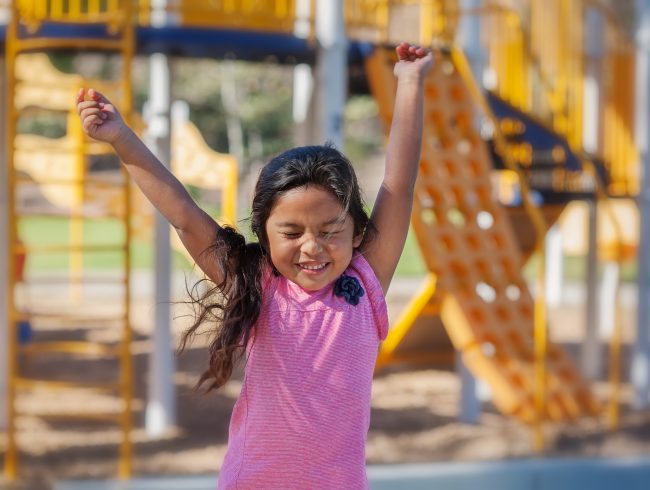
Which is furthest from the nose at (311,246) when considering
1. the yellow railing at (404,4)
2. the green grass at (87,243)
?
the green grass at (87,243)

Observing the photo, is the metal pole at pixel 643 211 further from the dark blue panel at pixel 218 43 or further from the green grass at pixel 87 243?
the green grass at pixel 87 243

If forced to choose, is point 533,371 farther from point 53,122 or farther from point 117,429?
point 53,122

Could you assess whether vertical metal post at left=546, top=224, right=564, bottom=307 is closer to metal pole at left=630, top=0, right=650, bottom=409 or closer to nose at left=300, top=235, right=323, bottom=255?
metal pole at left=630, top=0, right=650, bottom=409

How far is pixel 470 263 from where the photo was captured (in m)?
6.89

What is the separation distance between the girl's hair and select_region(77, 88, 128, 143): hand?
257 millimetres

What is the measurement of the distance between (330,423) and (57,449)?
191 inches

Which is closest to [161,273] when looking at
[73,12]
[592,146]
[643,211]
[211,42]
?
[211,42]

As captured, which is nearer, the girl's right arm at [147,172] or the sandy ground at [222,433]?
the girl's right arm at [147,172]

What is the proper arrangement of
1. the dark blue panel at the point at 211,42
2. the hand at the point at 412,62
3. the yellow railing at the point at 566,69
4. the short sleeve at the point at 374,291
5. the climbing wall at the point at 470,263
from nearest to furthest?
1. the short sleeve at the point at 374,291
2. the hand at the point at 412,62
3. the dark blue panel at the point at 211,42
4. the climbing wall at the point at 470,263
5. the yellow railing at the point at 566,69

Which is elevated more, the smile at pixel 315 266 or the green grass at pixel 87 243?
the smile at pixel 315 266

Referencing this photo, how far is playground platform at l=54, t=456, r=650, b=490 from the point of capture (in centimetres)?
343

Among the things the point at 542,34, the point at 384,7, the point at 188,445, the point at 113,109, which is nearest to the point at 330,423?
the point at 113,109

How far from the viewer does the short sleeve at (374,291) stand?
6.70ft

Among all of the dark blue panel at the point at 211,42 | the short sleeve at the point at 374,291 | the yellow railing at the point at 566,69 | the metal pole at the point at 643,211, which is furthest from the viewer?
the yellow railing at the point at 566,69
